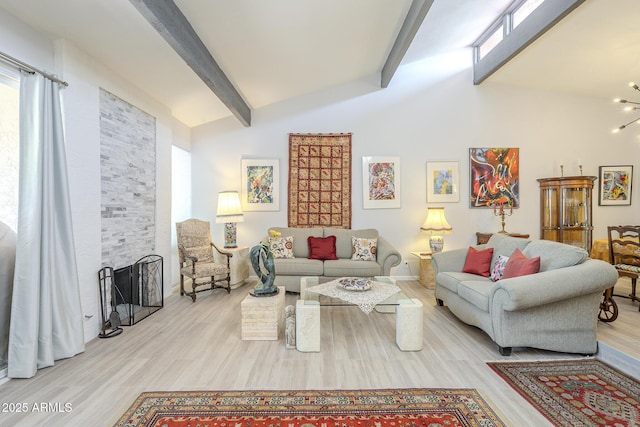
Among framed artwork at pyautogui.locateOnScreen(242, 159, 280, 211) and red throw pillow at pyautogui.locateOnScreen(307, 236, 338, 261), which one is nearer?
red throw pillow at pyautogui.locateOnScreen(307, 236, 338, 261)

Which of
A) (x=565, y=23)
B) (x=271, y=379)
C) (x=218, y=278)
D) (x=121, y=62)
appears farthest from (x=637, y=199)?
(x=121, y=62)

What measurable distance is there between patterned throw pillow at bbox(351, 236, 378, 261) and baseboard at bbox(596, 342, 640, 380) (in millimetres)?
2462

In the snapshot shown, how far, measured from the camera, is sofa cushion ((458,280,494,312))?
2633 millimetres

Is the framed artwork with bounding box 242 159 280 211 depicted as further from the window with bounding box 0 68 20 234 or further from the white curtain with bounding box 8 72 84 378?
Answer: the window with bounding box 0 68 20 234

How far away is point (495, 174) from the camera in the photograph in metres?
5.06

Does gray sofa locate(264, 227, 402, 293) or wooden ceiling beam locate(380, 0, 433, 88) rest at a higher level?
wooden ceiling beam locate(380, 0, 433, 88)

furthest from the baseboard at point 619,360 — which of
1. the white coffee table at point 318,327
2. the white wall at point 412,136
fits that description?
the white wall at point 412,136

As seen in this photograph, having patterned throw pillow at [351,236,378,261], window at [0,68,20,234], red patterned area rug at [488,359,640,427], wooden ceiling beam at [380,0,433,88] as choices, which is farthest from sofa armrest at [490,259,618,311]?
window at [0,68,20,234]

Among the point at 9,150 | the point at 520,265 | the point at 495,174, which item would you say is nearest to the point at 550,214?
the point at 495,174

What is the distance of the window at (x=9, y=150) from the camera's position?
2.27 m

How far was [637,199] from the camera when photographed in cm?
499

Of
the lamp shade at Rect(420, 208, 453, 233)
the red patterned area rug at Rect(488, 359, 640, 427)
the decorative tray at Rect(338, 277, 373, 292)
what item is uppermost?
the lamp shade at Rect(420, 208, 453, 233)

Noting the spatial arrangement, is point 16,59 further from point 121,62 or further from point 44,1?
point 121,62

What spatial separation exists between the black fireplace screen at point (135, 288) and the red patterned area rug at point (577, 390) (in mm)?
3493
